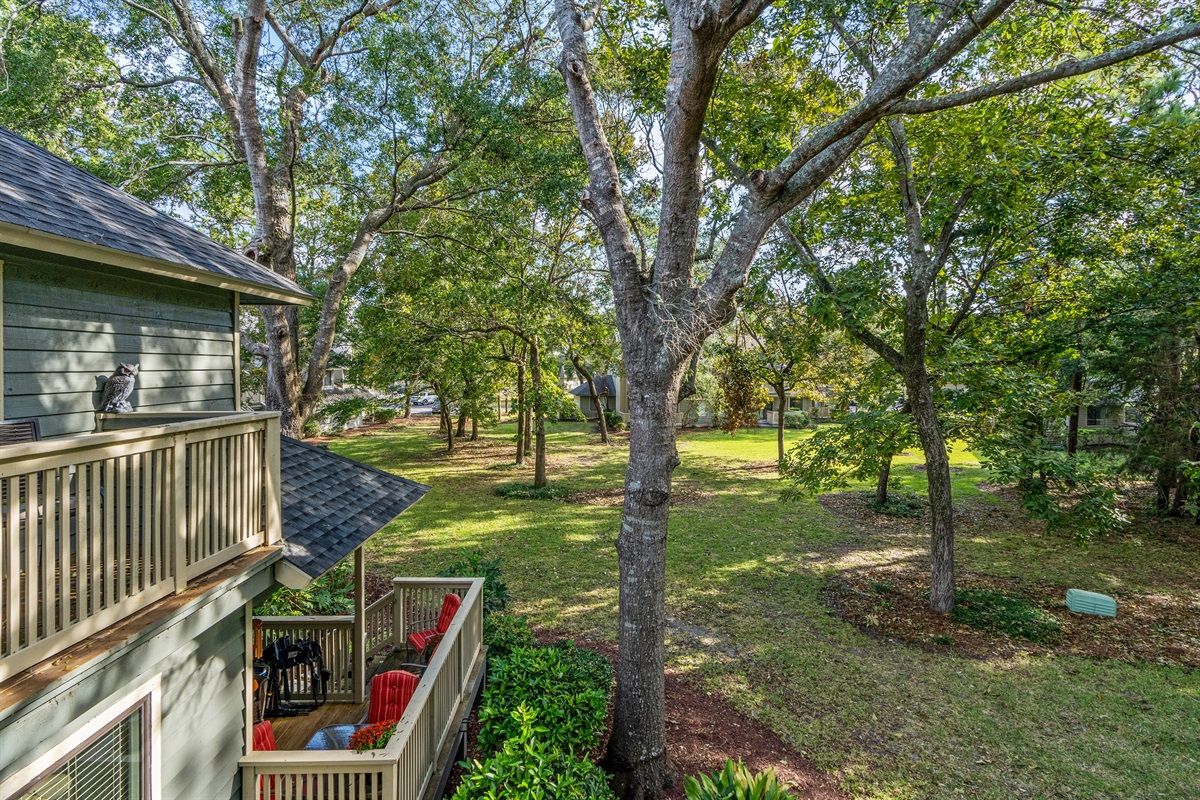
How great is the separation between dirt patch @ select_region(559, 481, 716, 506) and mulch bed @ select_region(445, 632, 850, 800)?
32.0ft

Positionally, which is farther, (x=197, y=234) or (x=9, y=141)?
(x=197, y=234)

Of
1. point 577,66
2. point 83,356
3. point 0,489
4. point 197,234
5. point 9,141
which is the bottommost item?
point 0,489

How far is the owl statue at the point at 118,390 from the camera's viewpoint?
12.3ft

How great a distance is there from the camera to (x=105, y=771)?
2621mm

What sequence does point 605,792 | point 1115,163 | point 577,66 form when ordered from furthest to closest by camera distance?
point 1115,163 < point 577,66 < point 605,792

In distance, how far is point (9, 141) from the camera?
4273 millimetres

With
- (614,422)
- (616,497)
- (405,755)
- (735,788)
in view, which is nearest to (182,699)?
(405,755)

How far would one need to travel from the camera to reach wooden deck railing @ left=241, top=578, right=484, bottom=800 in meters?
3.46

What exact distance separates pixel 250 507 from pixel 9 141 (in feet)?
12.3

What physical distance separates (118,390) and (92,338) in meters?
0.41

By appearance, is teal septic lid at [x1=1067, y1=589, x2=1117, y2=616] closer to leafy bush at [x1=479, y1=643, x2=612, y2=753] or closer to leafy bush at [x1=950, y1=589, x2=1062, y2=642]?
leafy bush at [x1=950, y1=589, x2=1062, y2=642]

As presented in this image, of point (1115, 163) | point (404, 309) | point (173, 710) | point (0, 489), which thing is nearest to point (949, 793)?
point (173, 710)

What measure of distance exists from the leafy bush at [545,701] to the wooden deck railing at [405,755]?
372 millimetres

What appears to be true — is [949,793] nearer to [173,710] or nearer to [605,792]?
[605,792]
